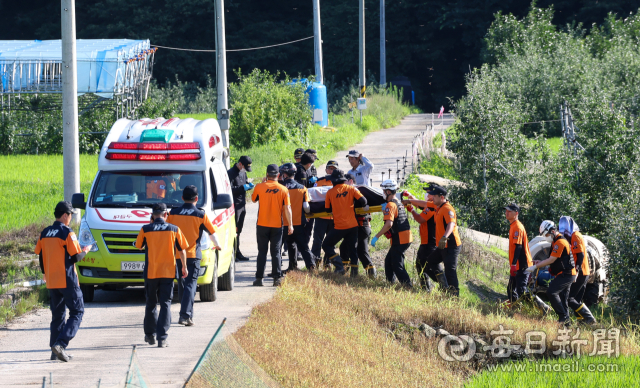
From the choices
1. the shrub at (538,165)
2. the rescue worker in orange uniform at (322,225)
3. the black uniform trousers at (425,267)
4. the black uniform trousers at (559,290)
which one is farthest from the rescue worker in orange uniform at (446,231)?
the shrub at (538,165)

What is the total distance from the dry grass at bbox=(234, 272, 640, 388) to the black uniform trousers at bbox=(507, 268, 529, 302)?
55 centimetres

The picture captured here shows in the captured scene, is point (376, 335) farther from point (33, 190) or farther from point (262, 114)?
point (262, 114)

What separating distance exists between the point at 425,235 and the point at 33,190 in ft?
37.9

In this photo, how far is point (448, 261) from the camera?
11.4 metres

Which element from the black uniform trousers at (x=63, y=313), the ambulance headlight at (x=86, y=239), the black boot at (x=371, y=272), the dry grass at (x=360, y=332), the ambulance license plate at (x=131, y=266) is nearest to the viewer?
the dry grass at (x=360, y=332)

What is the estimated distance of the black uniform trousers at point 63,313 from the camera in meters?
7.90

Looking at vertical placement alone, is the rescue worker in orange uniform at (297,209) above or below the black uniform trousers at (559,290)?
above

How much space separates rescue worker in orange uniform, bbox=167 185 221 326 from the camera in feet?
29.6

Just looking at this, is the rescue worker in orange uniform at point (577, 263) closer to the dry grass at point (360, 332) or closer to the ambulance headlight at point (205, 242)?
the dry grass at point (360, 332)

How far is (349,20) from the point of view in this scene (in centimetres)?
6047

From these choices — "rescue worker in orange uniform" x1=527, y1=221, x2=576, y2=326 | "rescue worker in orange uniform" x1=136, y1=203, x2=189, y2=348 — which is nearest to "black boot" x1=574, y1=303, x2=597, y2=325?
"rescue worker in orange uniform" x1=527, y1=221, x2=576, y2=326

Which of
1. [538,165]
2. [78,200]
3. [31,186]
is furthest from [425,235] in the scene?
[31,186]

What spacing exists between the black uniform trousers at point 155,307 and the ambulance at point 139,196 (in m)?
1.38

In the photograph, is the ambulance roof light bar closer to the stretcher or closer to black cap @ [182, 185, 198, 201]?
black cap @ [182, 185, 198, 201]
